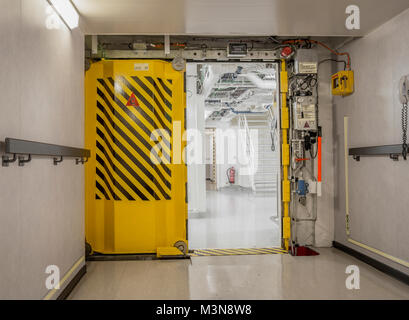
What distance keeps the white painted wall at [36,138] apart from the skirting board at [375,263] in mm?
3448

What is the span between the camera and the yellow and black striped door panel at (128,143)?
4172mm

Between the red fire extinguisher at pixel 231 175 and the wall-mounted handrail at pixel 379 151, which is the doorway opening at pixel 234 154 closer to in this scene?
the red fire extinguisher at pixel 231 175

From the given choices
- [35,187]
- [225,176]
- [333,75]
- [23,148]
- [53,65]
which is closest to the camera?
[23,148]

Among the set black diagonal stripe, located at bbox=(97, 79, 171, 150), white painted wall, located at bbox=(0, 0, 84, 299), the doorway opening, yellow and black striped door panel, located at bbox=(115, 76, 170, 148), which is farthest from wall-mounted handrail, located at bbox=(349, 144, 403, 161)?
white painted wall, located at bbox=(0, 0, 84, 299)

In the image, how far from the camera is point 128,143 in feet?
13.7

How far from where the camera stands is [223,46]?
4.48 m

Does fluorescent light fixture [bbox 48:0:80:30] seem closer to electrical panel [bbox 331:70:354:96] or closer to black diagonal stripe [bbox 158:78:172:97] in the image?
black diagonal stripe [bbox 158:78:172:97]

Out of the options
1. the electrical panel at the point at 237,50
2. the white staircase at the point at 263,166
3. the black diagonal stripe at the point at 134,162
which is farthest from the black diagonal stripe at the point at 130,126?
the white staircase at the point at 263,166

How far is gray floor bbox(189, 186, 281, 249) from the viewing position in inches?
192

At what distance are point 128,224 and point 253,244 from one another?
1959mm

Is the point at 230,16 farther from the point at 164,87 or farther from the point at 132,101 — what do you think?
the point at 132,101
